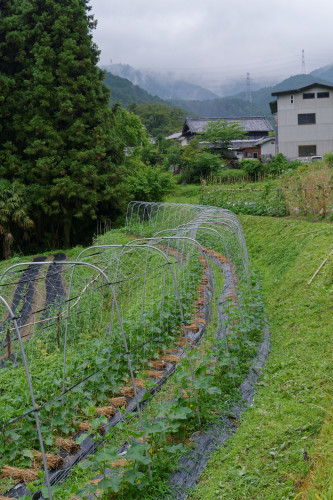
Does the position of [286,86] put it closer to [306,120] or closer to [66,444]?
[306,120]

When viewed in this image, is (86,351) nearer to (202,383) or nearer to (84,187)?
(202,383)

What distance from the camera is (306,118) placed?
25.3 m

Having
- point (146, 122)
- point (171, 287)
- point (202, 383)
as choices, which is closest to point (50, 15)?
point (171, 287)

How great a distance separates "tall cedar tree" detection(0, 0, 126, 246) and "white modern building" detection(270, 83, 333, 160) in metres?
13.0

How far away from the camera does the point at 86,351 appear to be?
532 centimetres

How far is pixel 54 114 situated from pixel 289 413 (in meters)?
14.0

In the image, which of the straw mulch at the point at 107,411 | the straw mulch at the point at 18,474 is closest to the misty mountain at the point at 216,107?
the straw mulch at the point at 107,411

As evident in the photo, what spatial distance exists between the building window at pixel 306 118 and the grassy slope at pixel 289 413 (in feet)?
62.4

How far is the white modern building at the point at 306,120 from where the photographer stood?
2514cm

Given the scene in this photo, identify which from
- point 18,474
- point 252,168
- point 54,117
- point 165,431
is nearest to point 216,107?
point 252,168

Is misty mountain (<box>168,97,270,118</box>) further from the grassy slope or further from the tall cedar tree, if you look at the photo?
the grassy slope

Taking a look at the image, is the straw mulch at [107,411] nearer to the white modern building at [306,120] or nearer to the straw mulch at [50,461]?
the straw mulch at [50,461]

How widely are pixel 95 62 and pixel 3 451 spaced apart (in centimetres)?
1619

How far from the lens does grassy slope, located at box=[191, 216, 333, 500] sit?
10.3ft
